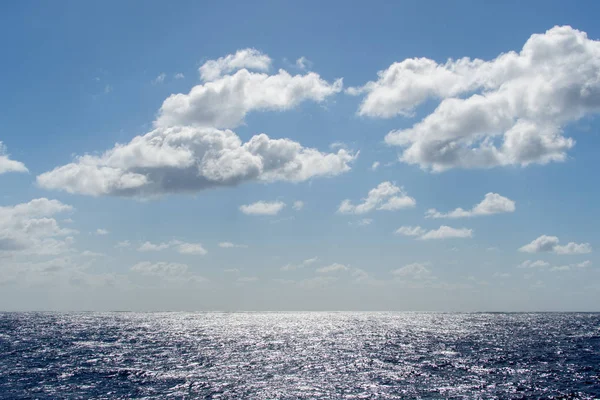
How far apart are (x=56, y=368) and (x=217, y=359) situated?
29582 millimetres

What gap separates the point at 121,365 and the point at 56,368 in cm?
1044

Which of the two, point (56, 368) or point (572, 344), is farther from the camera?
point (572, 344)

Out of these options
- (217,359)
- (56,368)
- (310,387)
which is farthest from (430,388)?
(56,368)

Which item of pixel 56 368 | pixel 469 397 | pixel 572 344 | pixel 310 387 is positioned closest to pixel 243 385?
pixel 310 387

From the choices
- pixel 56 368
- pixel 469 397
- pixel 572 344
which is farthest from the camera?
pixel 572 344

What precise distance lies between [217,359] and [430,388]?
158 ft

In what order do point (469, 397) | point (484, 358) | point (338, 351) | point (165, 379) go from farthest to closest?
point (338, 351) < point (484, 358) < point (165, 379) < point (469, 397)

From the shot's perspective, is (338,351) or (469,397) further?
(338,351)

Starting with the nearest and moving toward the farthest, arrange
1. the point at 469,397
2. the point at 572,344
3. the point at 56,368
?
1. the point at 469,397
2. the point at 56,368
3. the point at 572,344

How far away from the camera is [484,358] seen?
3792 inches

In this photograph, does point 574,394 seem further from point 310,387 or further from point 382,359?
point 382,359

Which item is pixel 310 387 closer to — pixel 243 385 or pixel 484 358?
pixel 243 385

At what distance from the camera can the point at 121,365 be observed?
283ft

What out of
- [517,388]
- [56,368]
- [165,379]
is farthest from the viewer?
[56,368]
